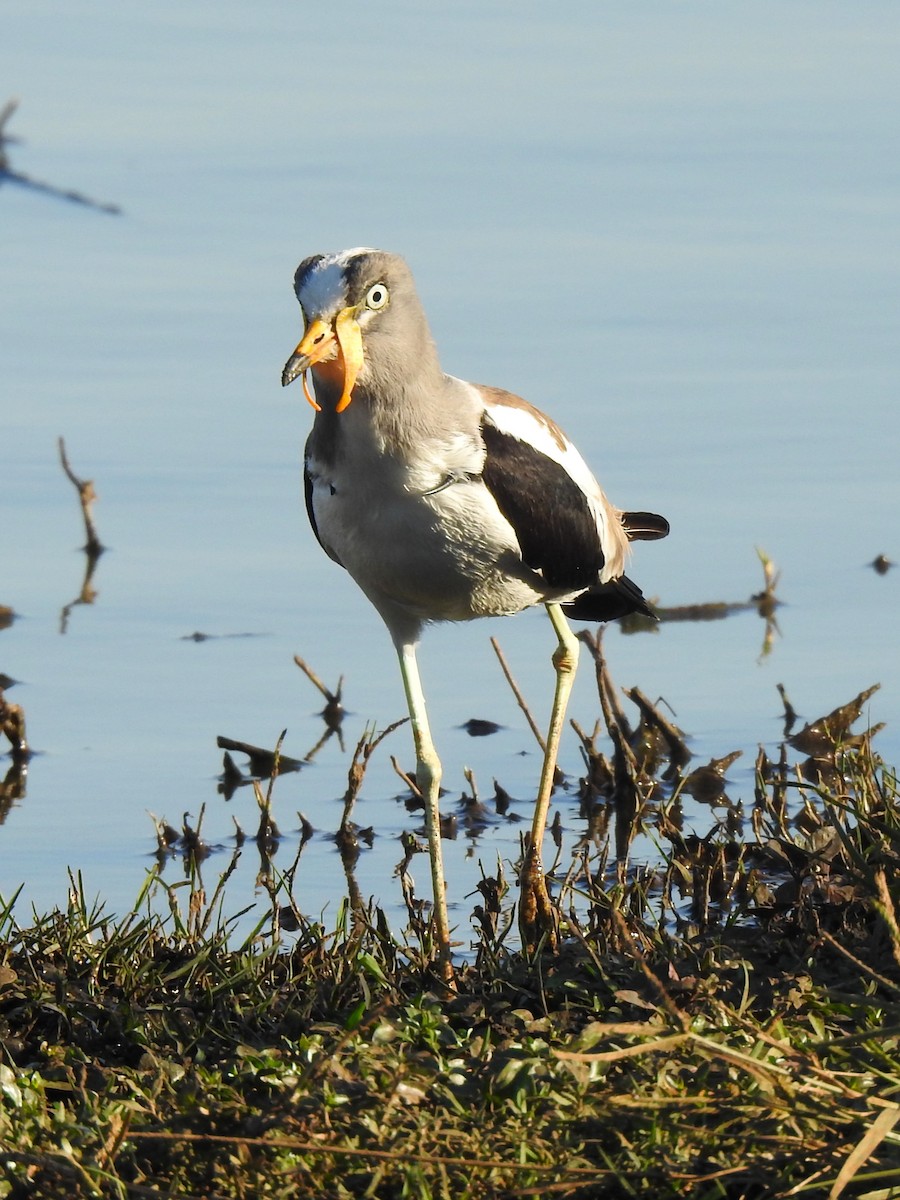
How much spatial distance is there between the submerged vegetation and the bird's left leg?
74 mm

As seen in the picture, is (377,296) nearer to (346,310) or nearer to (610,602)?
(346,310)

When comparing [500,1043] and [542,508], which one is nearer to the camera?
[500,1043]

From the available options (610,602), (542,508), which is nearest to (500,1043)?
(542,508)

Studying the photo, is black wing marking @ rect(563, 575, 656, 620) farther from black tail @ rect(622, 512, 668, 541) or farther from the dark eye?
the dark eye

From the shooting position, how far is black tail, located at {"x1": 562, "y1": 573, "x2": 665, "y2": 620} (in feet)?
21.5

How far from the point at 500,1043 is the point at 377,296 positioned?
181 cm

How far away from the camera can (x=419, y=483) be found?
212 inches

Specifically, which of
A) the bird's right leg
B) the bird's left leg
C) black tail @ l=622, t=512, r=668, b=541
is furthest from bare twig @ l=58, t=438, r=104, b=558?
the bird's right leg

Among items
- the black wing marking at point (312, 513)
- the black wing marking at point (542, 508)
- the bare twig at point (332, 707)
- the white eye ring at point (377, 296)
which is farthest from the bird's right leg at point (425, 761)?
the bare twig at point (332, 707)

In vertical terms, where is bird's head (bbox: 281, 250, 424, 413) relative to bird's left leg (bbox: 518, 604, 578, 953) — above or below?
above

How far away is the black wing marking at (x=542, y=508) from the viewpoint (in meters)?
5.62

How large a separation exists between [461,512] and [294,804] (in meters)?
2.11

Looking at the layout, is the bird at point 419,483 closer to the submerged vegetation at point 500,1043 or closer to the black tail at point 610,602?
the submerged vegetation at point 500,1043

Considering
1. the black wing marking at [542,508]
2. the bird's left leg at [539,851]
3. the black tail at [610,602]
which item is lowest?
the bird's left leg at [539,851]
